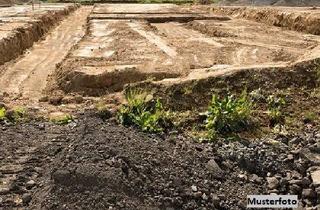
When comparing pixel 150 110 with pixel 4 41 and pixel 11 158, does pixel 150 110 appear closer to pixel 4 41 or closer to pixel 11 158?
pixel 11 158

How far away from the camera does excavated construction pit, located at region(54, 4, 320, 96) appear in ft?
34.4

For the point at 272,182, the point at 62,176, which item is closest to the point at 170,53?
the point at 272,182

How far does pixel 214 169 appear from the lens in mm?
6473

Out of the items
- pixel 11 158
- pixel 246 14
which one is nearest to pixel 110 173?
pixel 11 158

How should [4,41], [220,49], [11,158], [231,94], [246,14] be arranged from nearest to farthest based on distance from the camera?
1. [11,158]
2. [231,94]
3. [220,49]
4. [4,41]
5. [246,14]

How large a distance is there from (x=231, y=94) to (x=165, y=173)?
9.58 ft

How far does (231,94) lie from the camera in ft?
28.1

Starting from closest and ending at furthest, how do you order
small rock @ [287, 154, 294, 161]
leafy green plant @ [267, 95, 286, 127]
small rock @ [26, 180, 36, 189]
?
1. small rock @ [26, 180, 36, 189]
2. small rock @ [287, 154, 294, 161]
3. leafy green plant @ [267, 95, 286, 127]

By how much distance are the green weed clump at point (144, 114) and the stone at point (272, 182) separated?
1.84 m

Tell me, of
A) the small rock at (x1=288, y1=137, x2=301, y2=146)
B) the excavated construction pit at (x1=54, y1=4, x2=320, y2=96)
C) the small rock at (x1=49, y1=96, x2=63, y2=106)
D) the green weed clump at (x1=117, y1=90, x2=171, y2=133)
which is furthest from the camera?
the excavated construction pit at (x1=54, y1=4, x2=320, y2=96)

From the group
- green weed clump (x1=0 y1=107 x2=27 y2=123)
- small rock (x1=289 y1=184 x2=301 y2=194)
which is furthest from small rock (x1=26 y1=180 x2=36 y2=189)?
small rock (x1=289 y1=184 x2=301 y2=194)

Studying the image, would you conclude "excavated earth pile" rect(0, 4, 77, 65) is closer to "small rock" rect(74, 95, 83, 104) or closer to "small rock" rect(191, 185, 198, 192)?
"small rock" rect(74, 95, 83, 104)

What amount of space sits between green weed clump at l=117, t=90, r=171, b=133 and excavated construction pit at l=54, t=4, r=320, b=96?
0.86 metres

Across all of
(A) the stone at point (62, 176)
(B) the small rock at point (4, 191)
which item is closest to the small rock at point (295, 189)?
(A) the stone at point (62, 176)
